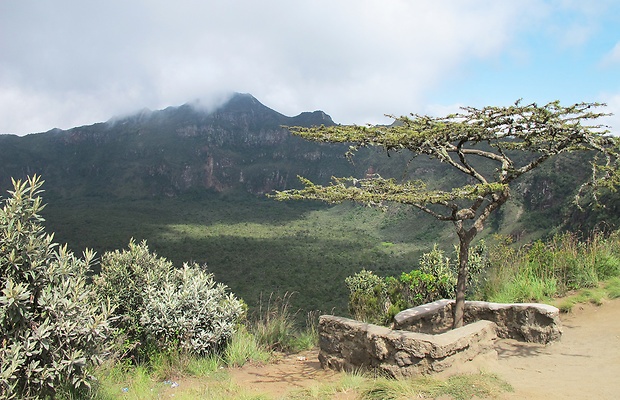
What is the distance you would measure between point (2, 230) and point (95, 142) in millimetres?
109636

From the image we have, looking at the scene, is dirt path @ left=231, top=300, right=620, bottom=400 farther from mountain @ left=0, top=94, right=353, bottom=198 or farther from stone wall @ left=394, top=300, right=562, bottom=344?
mountain @ left=0, top=94, right=353, bottom=198

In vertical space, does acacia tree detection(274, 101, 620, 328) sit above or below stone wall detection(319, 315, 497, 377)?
above

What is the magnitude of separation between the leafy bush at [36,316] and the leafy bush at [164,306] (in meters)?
1.80

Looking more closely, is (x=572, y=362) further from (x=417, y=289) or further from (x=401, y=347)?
(x=417, y=289)

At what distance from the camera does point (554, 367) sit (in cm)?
458

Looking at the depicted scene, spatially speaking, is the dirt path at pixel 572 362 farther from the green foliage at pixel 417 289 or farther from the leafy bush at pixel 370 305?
the leafy bush at pixel 370 305

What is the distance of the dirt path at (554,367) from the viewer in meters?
3.84

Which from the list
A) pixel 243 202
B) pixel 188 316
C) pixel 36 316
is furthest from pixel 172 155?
pixel 36 316

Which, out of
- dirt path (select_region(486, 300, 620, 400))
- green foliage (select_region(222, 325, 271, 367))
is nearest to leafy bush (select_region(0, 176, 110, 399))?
green foliage (select_region(222, 325, 271, 367))

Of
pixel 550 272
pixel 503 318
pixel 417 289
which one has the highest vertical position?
pixel 550 272

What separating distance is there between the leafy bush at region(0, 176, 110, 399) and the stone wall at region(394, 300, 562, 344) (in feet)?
13.9

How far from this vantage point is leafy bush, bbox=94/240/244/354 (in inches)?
208

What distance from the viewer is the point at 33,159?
279 feet

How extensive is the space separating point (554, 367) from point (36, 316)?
17.9 feet
